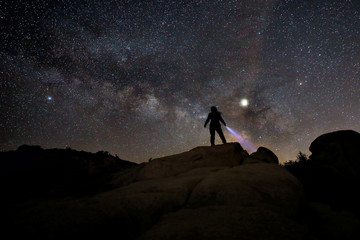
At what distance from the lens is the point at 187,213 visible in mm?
3627

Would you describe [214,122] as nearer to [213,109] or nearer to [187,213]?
[213,109]

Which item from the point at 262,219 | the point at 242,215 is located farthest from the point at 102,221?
the point at 262,219

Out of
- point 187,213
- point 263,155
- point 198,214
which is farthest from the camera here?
point 263,155

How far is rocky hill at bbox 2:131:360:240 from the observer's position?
8.73 ft

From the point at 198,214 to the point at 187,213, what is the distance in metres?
0.32

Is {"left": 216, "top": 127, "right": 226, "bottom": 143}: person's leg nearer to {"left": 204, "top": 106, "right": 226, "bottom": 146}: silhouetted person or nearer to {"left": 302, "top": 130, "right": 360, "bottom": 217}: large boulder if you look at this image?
{"left": 204, "top": 106, "right": 226, "bottom": 146}: silhouetted person

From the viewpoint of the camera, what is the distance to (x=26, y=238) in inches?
98.7

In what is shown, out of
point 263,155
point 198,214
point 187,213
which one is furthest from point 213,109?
point 198,214

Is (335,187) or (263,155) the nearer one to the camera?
(335,187)

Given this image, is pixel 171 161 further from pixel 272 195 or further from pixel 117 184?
pixel 272 195

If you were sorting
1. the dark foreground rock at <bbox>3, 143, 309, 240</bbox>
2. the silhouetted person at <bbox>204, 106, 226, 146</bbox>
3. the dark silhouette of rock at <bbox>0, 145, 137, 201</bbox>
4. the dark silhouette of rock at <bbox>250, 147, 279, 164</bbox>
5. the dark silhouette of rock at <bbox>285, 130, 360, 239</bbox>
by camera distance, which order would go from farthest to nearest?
the silhouetted person at <bbox>204, 106, 226, 146</bbox>, the dark silhouette of rock at <bbox>250, 147, 279, 164</bbox>, the dark silhouette of rock at <bbox>0, 145, 137, 201</bbox>, the dark silhouette of rock at <bbox>285, 130, 360, 239</bbox>, the dark foreground rock at <bbox>3, 143, 309, 240</bbox>

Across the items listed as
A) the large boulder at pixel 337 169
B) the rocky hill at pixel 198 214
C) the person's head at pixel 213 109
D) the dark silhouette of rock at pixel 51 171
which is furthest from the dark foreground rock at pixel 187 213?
the person's head at pixel 213 109

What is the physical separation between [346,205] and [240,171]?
4.52 meters

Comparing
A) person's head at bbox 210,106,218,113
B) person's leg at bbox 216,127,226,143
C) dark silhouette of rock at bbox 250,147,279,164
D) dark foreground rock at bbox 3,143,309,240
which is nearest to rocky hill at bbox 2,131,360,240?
dark foreground rock at bbox 3,143,309,240
